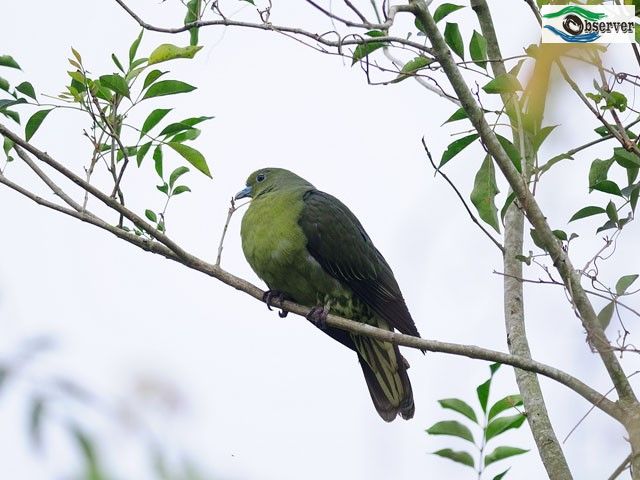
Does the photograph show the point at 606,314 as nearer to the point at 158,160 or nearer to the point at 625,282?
the point at 625,282

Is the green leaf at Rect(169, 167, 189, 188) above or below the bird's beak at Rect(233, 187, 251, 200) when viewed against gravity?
below

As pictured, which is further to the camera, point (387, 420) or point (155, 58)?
point (387, 420)

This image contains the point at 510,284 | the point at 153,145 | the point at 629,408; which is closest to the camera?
the point at 629,408

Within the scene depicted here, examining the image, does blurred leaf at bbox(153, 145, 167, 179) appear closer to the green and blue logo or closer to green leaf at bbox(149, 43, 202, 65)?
green leaf at bbox(149, 43, 202, 65)

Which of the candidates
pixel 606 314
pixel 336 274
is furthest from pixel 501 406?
pixel 336 274

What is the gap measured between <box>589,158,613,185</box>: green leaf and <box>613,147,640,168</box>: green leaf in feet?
0.46

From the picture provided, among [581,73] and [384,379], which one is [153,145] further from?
[384,379]

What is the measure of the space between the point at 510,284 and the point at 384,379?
1329mm

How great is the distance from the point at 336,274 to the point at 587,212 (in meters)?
1.78

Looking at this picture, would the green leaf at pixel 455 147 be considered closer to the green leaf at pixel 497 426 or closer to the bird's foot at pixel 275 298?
the green leaf at pixel 497 426

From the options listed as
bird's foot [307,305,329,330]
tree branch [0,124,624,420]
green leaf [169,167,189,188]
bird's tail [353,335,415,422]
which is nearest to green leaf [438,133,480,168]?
tree branch [0,124,624,420]

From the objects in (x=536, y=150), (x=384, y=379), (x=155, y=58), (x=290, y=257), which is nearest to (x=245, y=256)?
(x=290, y=257)

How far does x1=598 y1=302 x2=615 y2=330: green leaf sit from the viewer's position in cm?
319

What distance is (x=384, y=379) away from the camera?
5.19m
